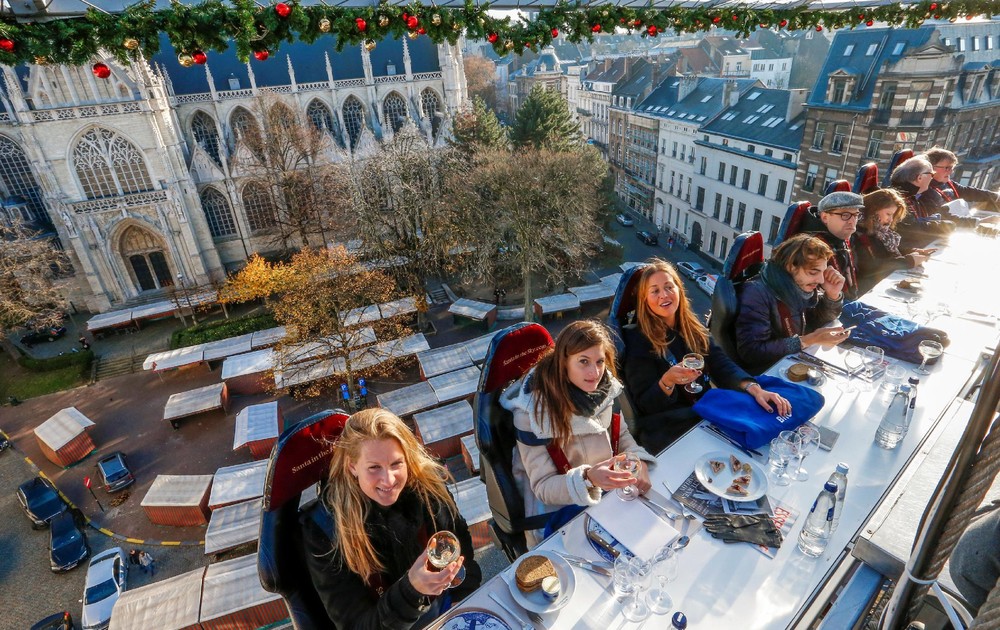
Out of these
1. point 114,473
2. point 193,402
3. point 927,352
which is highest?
point 927,352

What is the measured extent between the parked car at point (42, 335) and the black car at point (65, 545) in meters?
16.5

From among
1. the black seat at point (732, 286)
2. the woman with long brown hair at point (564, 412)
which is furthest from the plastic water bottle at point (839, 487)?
the black seat at point (732, 286)

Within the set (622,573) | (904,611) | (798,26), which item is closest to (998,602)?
(904,611)

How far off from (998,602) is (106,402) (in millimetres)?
28152

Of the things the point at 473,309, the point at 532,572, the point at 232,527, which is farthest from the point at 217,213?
the point at 532,572

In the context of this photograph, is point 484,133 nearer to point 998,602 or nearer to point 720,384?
point 720,384

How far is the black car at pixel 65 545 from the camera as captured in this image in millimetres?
14414

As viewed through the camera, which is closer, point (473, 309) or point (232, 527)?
point (232, 527)

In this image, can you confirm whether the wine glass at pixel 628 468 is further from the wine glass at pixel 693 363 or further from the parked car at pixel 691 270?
the parked car at pixel 691 270

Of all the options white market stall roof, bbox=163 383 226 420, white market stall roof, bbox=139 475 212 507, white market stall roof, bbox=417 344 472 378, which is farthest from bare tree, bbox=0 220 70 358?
white market stall roof, bbox=417 344 472 378

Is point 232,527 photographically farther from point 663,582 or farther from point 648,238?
point 648,238

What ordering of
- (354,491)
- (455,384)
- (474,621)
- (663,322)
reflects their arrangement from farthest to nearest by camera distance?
(455,384)
(663,322)
(354,491)
(474,621)

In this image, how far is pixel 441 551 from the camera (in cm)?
313

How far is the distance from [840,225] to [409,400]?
14.5 metres
